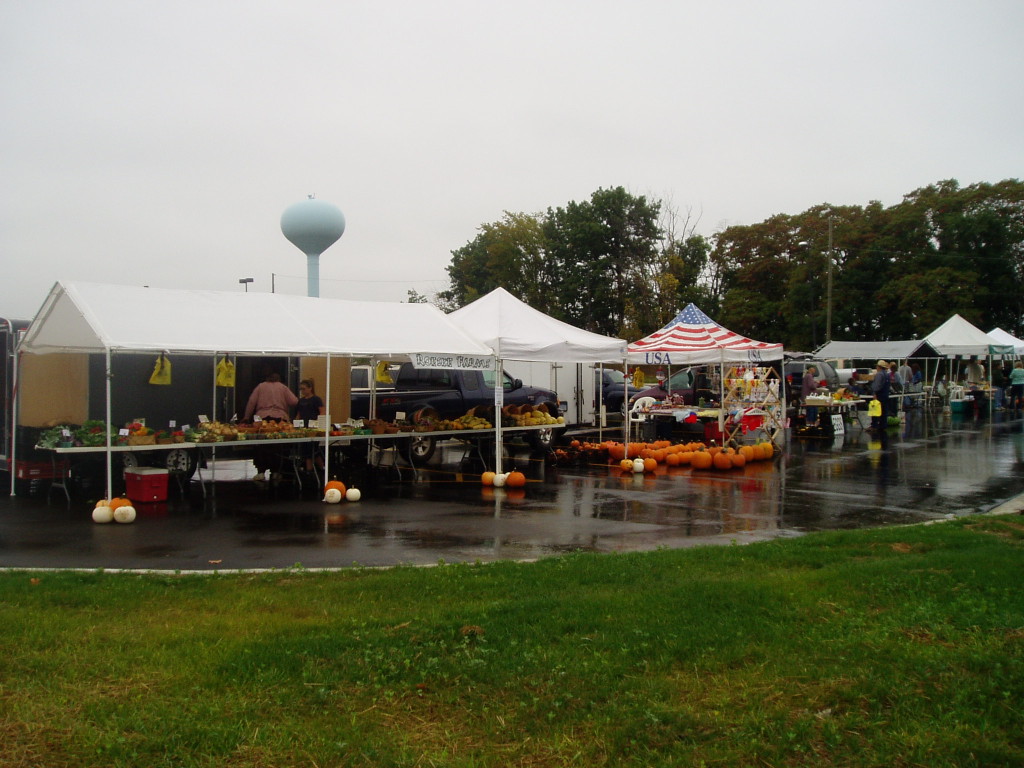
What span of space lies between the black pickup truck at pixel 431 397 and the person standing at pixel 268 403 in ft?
11.2

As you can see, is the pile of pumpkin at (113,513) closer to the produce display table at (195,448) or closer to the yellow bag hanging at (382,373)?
the produce display table at (195,448)

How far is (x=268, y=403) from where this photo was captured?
14.2 meters

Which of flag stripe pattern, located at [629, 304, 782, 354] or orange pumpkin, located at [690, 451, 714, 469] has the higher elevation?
flag stripe pattern, located at [629, 304, 782, 354]

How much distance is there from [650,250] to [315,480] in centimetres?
3722

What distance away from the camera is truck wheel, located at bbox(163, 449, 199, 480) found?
13.4 m

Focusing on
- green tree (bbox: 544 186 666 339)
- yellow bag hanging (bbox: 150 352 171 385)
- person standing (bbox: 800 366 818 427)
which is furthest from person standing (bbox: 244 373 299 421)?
green tree (bbox: 544 186 666 339)

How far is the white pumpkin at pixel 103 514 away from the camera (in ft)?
34.1

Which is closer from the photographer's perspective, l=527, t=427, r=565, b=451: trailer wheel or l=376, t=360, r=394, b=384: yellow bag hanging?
l=376, t=360, r=394, b=384: yellow bag hanging

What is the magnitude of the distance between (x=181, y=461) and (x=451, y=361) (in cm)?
462

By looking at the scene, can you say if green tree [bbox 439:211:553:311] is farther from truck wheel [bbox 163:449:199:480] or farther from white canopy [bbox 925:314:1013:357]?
truck wheel [bbox 163:449:199:480]

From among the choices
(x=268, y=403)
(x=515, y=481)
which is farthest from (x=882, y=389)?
(x=268, y=403)

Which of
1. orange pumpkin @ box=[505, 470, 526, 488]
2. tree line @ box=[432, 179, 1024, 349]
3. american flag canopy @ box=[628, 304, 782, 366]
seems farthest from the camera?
tree line @ box=[432, 179, 1024, 349]

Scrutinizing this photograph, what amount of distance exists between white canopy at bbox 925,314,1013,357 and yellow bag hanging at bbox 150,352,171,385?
99.6ft

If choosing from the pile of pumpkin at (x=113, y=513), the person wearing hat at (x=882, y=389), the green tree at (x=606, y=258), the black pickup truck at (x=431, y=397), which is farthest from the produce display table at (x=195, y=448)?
the green tree at (x=606, y=258)
